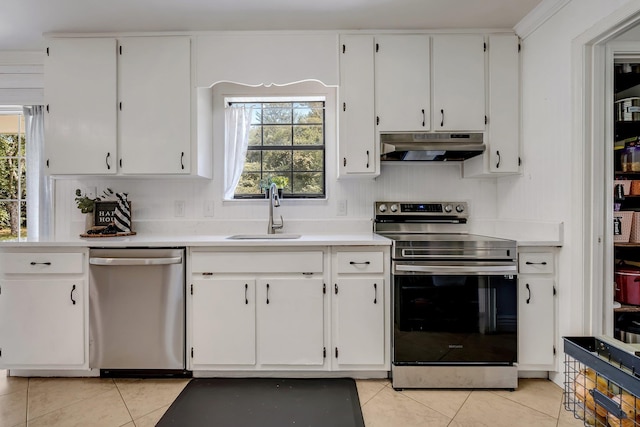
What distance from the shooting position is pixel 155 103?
8.26 feet

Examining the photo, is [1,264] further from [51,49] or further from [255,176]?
[255,176]

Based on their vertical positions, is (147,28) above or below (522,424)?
above

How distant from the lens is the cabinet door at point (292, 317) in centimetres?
222

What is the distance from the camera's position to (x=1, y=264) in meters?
2.25

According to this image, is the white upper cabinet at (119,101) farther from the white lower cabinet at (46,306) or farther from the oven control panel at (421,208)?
the oven control panel at (421,208)

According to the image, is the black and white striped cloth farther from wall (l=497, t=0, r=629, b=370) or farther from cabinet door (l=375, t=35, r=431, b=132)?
wall (l=497, t=0, r=629, b=370)

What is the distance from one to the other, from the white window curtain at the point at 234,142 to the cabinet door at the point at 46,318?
1279 millimetres

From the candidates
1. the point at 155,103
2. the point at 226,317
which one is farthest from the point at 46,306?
the point at 155,103

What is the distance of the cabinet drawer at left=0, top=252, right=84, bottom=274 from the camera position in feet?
7.39

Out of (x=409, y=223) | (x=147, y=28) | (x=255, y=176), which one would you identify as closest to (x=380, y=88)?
(x=409, y=223)

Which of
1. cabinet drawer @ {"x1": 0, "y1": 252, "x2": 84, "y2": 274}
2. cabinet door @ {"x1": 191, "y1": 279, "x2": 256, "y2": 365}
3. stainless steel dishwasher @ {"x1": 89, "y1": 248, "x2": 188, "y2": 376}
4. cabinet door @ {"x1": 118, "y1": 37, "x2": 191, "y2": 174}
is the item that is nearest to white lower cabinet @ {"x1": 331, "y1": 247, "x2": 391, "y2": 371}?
A: cabinet door @ {"x1": 191, "y1": 279, "x2": 256, "y2": 365}

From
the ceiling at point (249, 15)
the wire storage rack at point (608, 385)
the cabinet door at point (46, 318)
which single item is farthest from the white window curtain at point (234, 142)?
the wire storage rack at point (608, 385)

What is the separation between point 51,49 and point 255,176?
5.64ft

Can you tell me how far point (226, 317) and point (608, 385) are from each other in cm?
197
